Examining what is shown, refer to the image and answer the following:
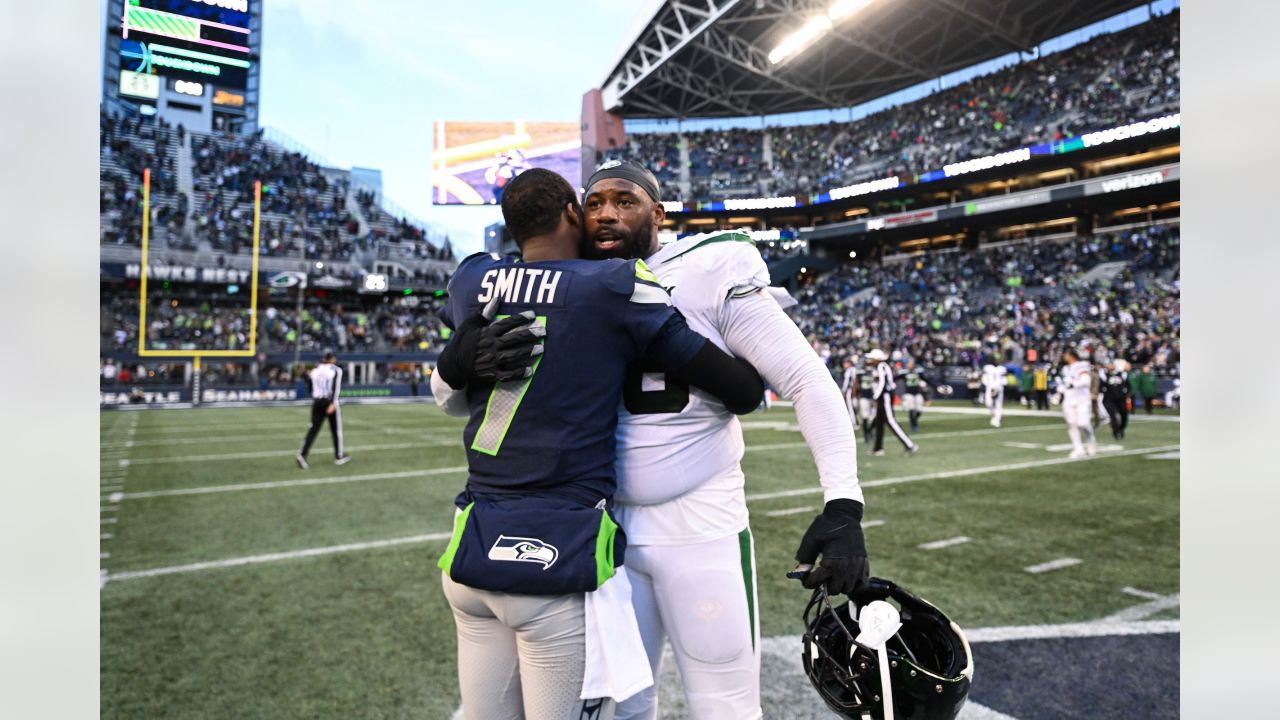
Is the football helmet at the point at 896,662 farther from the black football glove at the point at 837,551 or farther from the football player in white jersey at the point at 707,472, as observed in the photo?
the football player in white jersey at the point at 707,472

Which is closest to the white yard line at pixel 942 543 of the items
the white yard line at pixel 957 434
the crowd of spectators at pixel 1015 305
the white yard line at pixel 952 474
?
the white yard line at pixel 952 474

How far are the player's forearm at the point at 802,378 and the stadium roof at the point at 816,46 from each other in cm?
2790

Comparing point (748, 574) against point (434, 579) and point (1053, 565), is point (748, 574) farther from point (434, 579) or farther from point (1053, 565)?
point (1053, 565)

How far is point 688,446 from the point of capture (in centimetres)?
178

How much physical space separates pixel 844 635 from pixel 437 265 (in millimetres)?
40462

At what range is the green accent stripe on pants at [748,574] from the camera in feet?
5.76

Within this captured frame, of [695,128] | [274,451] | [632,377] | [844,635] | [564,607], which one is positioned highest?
[695,128]

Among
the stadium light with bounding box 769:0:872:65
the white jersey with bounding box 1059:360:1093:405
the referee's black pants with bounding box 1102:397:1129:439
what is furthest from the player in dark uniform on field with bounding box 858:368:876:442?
the stadium light with bounding box 769:0:872:65

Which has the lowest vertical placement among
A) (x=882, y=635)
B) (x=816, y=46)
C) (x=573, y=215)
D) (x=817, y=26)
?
(x=882, y=635)

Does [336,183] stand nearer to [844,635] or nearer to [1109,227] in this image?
[1109,227]

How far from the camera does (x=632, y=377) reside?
177 cm

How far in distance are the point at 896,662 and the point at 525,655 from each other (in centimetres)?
79

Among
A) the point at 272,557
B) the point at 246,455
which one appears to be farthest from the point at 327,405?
the point at 272,557
